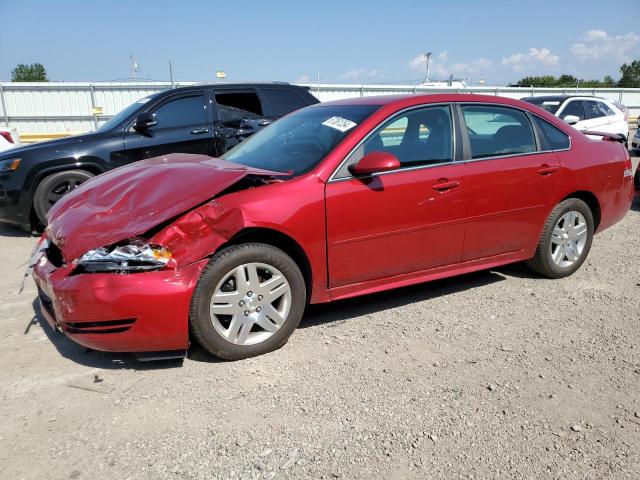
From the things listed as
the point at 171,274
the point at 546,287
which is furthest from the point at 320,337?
the point at 546,287

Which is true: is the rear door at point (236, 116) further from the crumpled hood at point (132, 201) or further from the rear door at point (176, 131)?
the crumpled hood at point (132, 201)

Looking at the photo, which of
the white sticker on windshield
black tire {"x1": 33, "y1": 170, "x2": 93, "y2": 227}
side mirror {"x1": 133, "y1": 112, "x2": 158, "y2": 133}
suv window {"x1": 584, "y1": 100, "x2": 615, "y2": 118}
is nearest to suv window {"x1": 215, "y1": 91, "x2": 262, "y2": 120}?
side mirror {"x1": 133, "y1": 112, "x2": 158, "y2": 133}

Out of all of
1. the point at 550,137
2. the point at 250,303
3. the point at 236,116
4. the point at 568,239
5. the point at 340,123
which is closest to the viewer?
the point at 250,303

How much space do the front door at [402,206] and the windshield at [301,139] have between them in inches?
8.6

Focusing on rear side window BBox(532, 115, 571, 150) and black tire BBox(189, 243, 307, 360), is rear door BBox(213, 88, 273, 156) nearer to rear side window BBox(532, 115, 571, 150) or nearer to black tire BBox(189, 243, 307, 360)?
rear side window BBox(532, 115, 571, 150)

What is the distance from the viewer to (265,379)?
3.08 meters

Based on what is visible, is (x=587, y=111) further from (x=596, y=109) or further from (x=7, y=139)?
(x=7, y=139)

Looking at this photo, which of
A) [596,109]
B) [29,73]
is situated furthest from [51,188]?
[29,73]

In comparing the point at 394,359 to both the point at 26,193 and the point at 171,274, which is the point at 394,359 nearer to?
the point at 171,274

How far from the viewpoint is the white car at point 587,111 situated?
456 inches

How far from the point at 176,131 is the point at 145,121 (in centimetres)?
51

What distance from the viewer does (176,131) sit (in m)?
6.92

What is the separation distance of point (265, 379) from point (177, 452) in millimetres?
750

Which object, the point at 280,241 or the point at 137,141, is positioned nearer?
the point at 280,241
